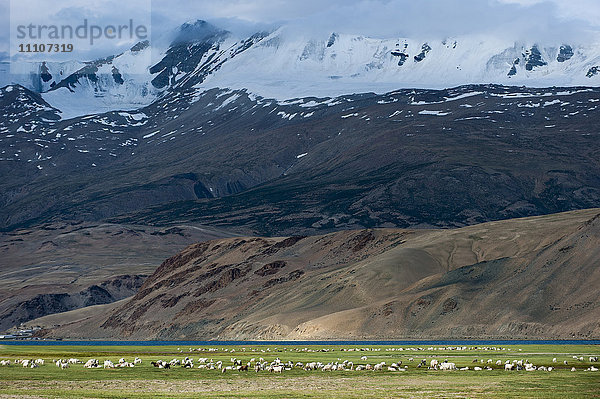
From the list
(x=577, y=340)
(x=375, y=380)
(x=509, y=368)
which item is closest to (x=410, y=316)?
(x=577, y=340)

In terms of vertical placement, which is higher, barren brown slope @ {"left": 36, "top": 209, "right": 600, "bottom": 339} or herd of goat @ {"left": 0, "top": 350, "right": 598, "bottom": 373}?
herd of goat @ {"left": 0, "top": 350, "right": 598, "bottom": 373}

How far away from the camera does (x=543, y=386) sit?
5591cm

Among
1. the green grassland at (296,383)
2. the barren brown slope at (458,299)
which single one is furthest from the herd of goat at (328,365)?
the barren brown slope at (458,299)

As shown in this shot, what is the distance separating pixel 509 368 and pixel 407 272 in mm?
121466

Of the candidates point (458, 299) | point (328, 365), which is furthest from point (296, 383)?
point (458, 299)

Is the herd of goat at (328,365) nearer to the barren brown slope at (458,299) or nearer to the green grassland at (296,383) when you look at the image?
the green grassland at (296,383)

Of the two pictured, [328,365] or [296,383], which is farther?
[328,365]

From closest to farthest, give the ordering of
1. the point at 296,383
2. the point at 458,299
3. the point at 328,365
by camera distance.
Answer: the point at 296,383
the point at 328,365
the point at 458,299

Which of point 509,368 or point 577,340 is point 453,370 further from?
point 577,340

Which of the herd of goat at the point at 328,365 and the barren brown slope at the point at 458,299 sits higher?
the herd of goat at the point at 328,365

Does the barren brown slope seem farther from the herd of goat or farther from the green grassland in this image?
the green grassland

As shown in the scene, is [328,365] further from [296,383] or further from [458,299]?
[458,299]

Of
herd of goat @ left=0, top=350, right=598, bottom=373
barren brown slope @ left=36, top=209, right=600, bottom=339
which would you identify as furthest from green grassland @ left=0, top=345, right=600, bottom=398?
barren brown slope @ left=36, top=209, right=600, bottom=339

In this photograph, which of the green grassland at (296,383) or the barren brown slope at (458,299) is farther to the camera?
the barren brown slope at (458,299)
